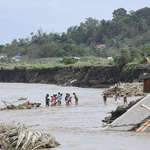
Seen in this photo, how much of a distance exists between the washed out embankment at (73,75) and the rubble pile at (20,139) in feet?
139

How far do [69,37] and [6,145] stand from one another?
430ft

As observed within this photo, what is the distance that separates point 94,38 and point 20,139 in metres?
135

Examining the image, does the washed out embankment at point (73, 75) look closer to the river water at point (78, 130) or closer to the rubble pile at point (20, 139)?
the river water at point (78, 130)

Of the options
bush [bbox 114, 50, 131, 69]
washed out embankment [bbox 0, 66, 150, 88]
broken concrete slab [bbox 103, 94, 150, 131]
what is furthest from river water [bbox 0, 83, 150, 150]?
bush [bbox 114, 50, 131, 69]

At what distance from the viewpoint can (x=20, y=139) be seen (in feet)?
46.9

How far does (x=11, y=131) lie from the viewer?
14.5m

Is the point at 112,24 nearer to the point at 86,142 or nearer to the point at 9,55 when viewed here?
the point at 9,55

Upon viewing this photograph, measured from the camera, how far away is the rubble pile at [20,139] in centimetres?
1420

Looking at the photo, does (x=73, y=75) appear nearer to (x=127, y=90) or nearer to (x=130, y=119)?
(x=127, y=90)

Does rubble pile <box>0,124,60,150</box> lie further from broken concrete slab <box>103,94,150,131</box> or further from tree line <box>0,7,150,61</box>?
tree line <box>0,7,150,61</box>

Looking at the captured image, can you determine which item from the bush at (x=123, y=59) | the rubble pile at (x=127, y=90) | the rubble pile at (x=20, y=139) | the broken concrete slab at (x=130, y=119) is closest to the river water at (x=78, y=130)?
the broken concrete slab at (x=130, y=119)

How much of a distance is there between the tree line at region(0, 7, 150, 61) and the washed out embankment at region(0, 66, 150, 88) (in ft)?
65.6

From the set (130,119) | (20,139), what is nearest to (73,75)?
(130,119)

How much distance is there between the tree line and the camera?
119 m
